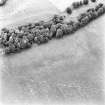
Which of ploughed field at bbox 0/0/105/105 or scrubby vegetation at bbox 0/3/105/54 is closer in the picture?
ploughed field at bbox 0/0/105/105

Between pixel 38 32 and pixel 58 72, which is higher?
pixel 38 32

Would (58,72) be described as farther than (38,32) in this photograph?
No

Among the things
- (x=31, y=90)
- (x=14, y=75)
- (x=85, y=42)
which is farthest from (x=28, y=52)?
(x=85, y=42)

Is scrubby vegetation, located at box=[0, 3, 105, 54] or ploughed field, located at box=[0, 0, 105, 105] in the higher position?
scrubby vegetation, located at box=[0, 3, 105, 54]

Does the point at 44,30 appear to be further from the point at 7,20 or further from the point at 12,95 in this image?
the point at 12,95
